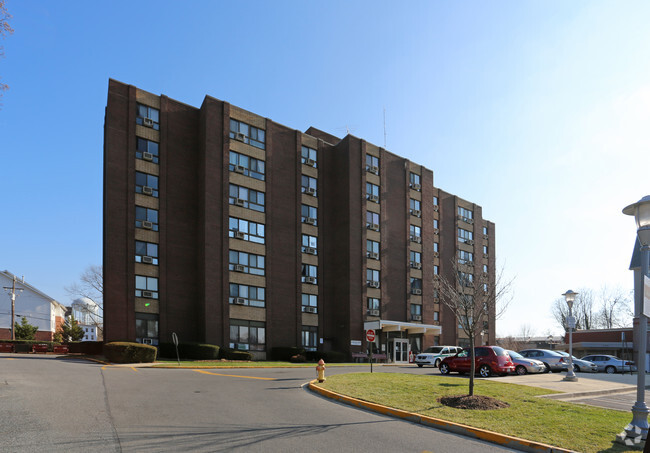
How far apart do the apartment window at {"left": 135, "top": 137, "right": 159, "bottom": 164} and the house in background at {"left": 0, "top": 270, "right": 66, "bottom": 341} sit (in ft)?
148

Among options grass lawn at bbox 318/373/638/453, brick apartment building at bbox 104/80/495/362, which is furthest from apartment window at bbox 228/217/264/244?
grass lawn at bbox 318/373/638/453

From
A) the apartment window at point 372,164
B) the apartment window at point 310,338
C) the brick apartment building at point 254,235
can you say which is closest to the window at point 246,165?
the brick apartment building at point 254,235

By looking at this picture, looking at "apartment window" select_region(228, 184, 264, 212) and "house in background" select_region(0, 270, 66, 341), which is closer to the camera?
"apartment window" select_region(228, 184, 264, 212)

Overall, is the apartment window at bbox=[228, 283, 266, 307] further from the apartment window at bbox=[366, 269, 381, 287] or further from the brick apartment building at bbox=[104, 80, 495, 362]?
the apartment window at bbox=[366, 269, 381, 287]

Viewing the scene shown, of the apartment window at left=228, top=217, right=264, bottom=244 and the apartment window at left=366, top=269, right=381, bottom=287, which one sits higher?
the apartment window at left=228, top=217, right=264, bottom=244

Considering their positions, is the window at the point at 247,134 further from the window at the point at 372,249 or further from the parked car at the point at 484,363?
the parked car at the point at 484,363

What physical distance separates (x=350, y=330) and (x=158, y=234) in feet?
60.2

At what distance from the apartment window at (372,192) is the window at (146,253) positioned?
20794 mm

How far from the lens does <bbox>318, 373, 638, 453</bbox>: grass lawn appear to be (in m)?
8.80

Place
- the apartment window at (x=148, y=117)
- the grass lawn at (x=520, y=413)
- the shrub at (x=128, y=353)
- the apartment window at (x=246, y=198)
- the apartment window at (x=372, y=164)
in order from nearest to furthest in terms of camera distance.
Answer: the grass lawn at (x=520, y=413) < the shrub at (x=128, y=353) < the apartment window at (x=148, y=117) < the apartment window at (x=246, y=198) < the apartment window at (x=372, y=164)

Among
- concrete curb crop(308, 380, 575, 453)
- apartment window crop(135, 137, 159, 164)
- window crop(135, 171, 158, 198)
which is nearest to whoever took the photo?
concrete curb crop(308, 380, 575, 453)

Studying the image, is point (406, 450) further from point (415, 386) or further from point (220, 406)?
point (415, 386)

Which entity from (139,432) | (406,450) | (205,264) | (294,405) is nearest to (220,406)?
(294,405)

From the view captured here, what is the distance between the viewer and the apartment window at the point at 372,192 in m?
47.2
